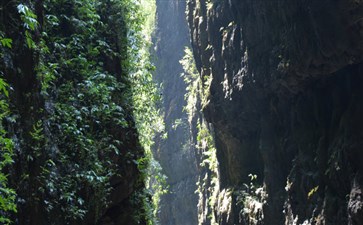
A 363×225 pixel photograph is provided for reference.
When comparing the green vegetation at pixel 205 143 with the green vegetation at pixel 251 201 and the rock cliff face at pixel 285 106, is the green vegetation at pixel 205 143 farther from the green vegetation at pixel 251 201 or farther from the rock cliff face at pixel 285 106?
the green vegetation at pixel 251 201

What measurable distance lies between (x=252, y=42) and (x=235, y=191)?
5.02 m

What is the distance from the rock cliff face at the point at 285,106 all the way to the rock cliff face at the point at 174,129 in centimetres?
1129

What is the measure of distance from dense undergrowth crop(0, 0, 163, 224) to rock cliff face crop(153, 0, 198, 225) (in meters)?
16.4

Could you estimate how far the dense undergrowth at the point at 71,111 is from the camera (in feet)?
15.7

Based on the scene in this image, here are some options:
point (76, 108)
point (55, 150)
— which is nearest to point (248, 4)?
point (76, 108)

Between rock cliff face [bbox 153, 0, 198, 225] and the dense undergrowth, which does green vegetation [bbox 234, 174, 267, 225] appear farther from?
rock cliff face [bbox 153, 0, 198, 225]

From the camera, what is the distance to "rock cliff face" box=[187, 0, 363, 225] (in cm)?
945

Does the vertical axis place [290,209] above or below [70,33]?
below

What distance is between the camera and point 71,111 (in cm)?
726

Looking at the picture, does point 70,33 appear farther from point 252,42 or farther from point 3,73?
point 252,42

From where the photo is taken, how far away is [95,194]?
284 inches

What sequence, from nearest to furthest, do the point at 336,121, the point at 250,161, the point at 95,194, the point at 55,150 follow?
the point at 55,150, the point at 95,194, the point at 336,121, the point at 250,161

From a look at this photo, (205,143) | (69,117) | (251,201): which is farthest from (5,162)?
(205,143)

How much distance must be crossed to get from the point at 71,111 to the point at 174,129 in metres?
23.4
